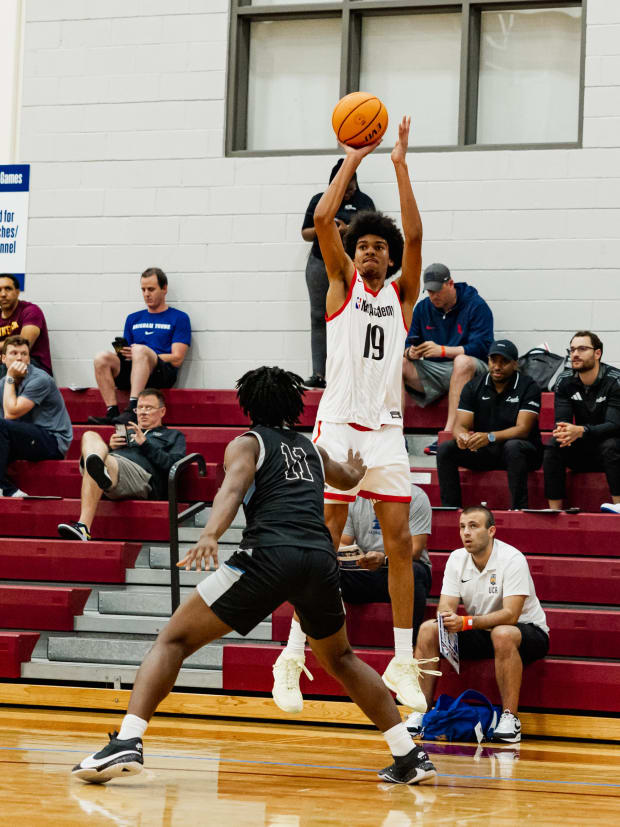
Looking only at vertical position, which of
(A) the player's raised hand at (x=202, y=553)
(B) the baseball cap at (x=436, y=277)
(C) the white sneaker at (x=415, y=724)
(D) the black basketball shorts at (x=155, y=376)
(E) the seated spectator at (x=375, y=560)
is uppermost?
(B) the baseball cap at (x=436, y=277)

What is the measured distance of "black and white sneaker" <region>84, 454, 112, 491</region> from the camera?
26.8 ft

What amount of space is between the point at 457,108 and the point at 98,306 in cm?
335

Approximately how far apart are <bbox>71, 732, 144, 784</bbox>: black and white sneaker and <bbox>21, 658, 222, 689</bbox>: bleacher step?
274cm

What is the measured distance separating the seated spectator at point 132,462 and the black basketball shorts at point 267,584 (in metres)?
3.73

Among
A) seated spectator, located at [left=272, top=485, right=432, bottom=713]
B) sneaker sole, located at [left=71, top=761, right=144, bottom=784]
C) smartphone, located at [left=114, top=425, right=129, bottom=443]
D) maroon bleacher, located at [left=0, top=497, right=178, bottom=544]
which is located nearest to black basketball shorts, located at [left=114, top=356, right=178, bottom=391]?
smartphone, located at [left=114, top=425, right=129, bottom=443]

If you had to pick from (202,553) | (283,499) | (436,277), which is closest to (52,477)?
(436,277)

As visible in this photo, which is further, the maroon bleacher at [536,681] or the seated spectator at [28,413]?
the seated spectator at [28,413]

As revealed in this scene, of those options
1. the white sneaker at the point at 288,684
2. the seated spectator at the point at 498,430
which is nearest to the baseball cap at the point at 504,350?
the seated spectator at the point at 498,430

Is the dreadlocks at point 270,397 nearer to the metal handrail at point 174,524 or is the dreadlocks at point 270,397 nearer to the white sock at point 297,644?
the white sock at point 297,644

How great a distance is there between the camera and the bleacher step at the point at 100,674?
7.33 metres

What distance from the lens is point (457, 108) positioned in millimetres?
9984

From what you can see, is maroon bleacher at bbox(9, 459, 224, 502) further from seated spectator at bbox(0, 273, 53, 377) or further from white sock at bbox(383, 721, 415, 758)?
white sock at bbox(383, 721, 415, 758)

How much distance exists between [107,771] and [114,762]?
0.17 feet

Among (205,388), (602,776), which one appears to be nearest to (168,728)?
(602,776)
